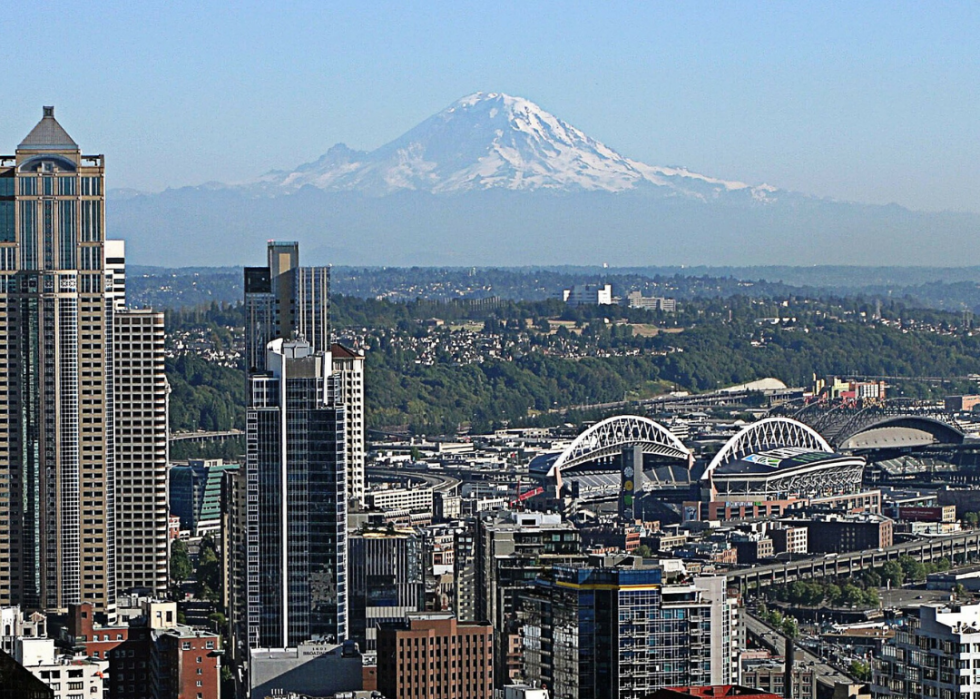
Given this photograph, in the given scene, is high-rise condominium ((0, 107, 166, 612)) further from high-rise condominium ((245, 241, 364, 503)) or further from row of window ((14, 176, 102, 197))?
high-rise condominium ((245, 241, 364, 503))

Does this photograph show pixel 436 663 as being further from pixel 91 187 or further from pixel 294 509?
pixel 91 187

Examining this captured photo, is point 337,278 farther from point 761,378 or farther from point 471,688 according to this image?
point 471,688

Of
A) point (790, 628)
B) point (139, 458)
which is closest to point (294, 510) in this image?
point (139, 458)

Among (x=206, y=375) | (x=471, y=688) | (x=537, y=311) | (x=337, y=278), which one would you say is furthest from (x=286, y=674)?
(x=337, y=278)

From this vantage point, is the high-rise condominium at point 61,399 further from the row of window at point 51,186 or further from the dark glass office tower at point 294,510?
the dark glass office tower at point 294,510

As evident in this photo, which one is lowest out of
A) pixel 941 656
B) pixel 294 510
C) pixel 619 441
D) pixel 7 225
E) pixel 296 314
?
pixel 619 441
